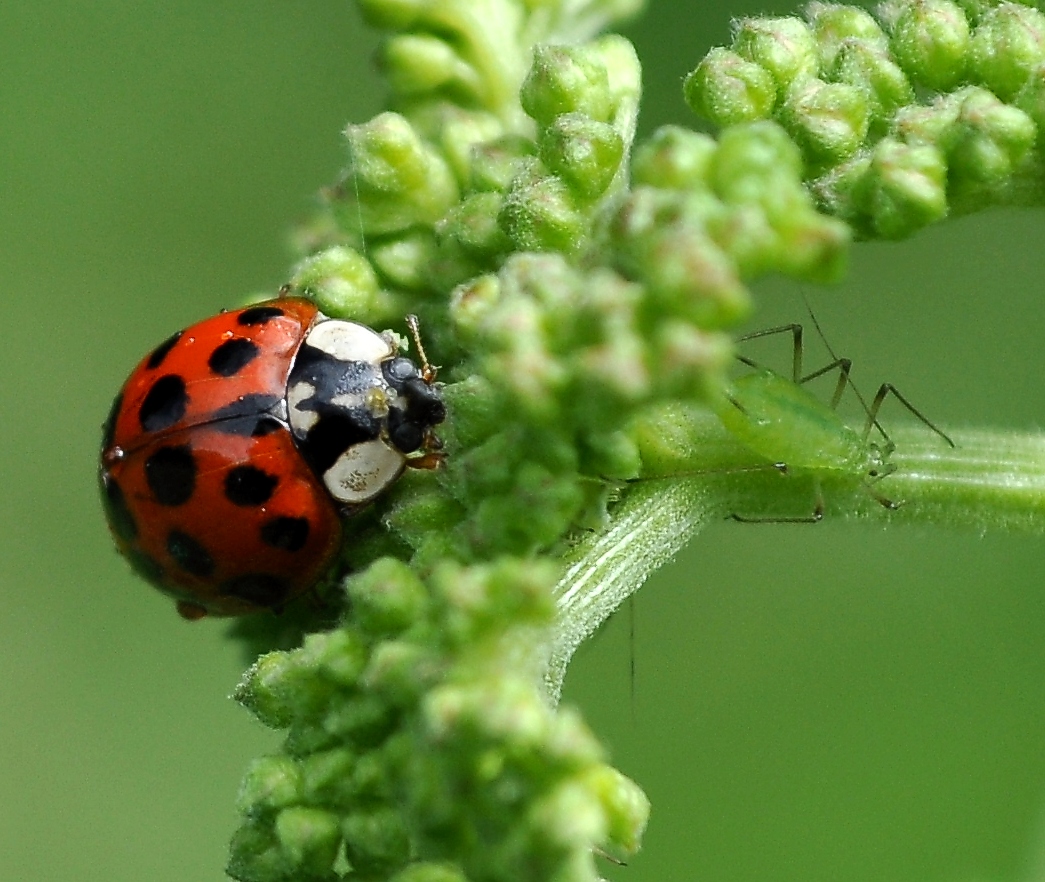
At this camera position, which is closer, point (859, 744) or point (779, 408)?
point (779, 408)

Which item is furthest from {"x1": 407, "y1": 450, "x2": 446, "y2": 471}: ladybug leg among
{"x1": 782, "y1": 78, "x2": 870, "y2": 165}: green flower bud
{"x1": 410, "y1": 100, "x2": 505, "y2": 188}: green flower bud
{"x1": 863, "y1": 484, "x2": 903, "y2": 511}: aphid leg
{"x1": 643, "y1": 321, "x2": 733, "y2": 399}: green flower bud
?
{"x1": 643, "y1": 321, "x2": 733, "y2": 399}: green flower bud

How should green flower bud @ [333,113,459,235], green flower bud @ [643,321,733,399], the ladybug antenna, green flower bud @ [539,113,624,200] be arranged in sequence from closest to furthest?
green flower bud @ [643,321,733,399] → green flower bud @ [539,113,624,200] → green flower bud @ [333,113,459,235] → the ladybug antenna

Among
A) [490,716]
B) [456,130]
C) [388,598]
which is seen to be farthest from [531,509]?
[456,130]

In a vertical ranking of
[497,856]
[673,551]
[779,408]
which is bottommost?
[497,856]

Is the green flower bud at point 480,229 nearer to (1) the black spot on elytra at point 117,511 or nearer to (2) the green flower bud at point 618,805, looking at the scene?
(2) the green flower bud at point 618,805

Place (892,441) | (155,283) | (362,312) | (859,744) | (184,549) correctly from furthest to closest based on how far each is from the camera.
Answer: (155,283) → (859,744) → (184,549) → (362,312) → (892,441)

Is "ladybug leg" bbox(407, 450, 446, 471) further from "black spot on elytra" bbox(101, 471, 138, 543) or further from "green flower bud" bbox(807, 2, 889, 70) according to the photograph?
"green flower bud" bbox(807, 2, 889, 70)

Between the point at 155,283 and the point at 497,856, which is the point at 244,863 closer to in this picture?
the point at 497,856

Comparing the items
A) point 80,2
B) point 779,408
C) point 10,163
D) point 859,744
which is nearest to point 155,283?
point 10,163
